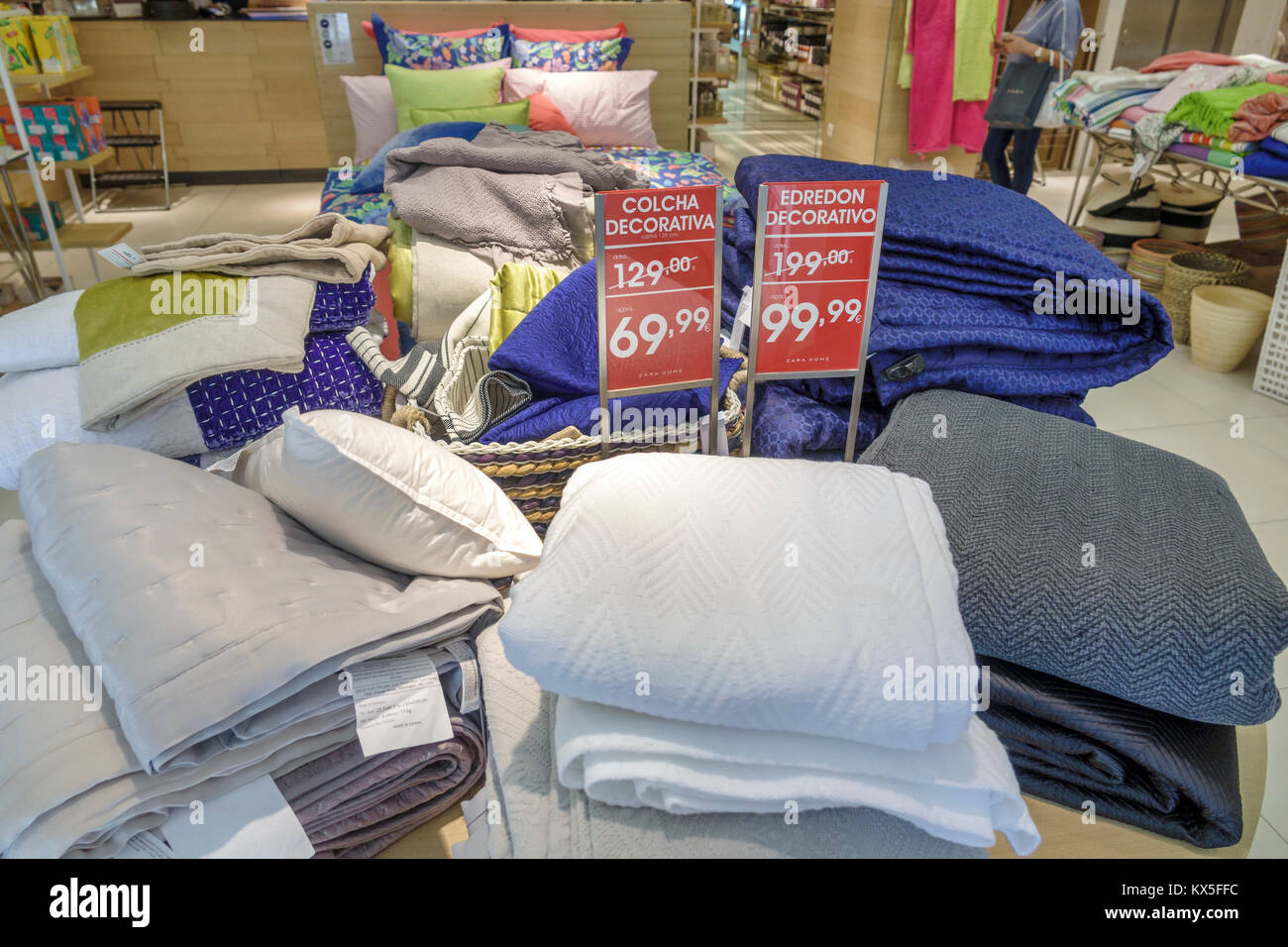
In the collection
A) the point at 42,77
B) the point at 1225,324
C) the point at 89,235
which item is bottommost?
the point at 1225,324

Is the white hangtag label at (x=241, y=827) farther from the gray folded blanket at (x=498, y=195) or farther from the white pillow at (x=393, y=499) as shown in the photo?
the gray folded blanket at (x=498, y=195)

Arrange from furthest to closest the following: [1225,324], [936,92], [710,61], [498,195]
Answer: [710,61]
[936,92]
[1225,324]
[498,195]

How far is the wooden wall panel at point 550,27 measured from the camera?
4.24 m

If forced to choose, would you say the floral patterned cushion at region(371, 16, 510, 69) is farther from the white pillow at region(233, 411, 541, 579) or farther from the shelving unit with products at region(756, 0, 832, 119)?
the shelving unit with products at region(756, 0, 832, 119)

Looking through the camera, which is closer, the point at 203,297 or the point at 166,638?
the point at 166,638

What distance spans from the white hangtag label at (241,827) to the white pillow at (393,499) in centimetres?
28

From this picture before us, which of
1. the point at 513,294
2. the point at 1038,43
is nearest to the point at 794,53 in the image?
the point at 1038,43

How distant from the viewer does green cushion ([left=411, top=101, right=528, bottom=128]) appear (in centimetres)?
362

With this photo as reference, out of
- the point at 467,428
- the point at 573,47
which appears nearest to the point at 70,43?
the point at 573,47

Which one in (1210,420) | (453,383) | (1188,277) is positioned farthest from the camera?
(1188,277)

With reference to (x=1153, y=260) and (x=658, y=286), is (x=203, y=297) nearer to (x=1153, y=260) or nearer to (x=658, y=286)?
(x=658, y=286)

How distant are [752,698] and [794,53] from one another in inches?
373

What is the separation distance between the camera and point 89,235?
3707 millimetres

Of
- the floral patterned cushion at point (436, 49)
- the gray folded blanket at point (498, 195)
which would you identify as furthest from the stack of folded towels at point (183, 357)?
the floral patterned cushion at point (436, 49)
